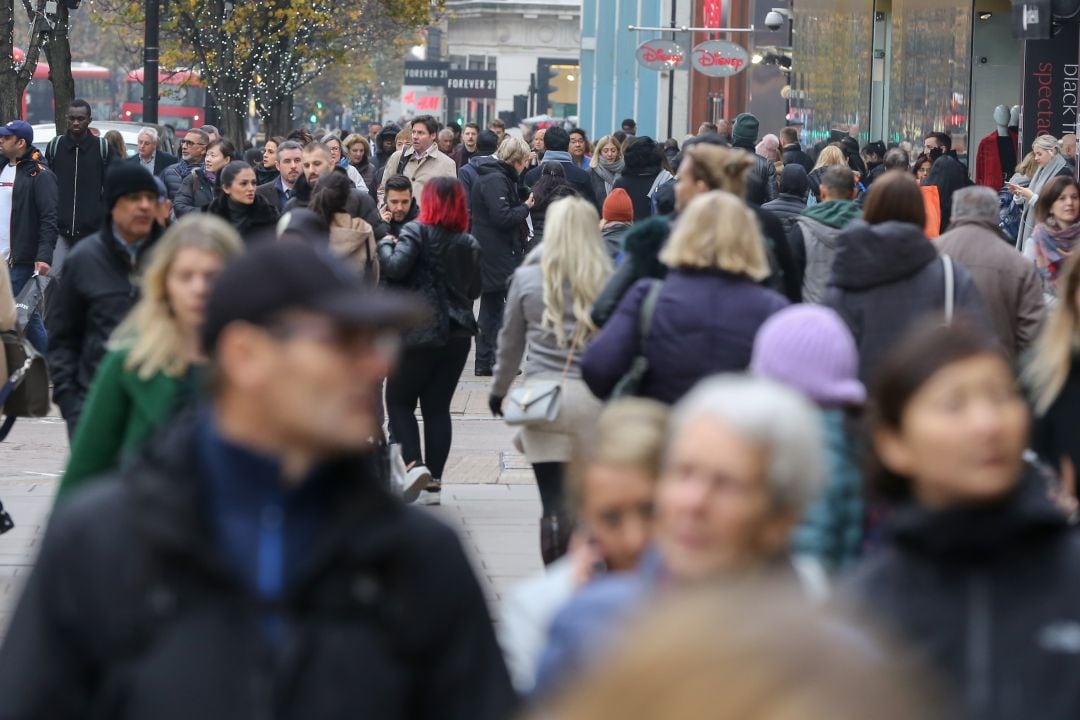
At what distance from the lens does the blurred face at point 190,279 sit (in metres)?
4.75

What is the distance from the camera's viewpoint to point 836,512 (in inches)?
180

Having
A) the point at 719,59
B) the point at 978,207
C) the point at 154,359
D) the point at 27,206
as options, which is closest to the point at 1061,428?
the point at 154,359

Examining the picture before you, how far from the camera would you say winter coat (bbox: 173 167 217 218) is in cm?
1413

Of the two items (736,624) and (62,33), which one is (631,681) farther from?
(62,33)

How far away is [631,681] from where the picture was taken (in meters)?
1.54

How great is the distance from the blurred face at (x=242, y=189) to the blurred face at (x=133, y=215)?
323cm

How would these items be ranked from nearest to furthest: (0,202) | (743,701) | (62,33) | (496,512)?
(743,701) < (496,512) < (0,202) < (62,33)

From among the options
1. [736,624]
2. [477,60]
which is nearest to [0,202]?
[736,624]

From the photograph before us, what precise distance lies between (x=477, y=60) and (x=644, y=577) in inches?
3958

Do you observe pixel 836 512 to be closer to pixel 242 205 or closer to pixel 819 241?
pixel 819 241

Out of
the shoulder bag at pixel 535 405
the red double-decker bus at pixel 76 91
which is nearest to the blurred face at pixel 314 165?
the shoulder bag at pixel 535 405

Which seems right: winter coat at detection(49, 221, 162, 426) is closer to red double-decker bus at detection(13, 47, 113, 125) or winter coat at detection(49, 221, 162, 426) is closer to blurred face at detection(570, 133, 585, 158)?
blurred face at detection(570, 133, 585, 158)

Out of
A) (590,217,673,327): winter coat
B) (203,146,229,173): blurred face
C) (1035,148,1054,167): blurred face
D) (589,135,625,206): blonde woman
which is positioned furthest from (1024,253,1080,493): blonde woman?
(589,135,625,206): blonde woman

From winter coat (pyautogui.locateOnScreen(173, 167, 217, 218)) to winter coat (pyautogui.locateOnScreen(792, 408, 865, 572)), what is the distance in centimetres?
984
